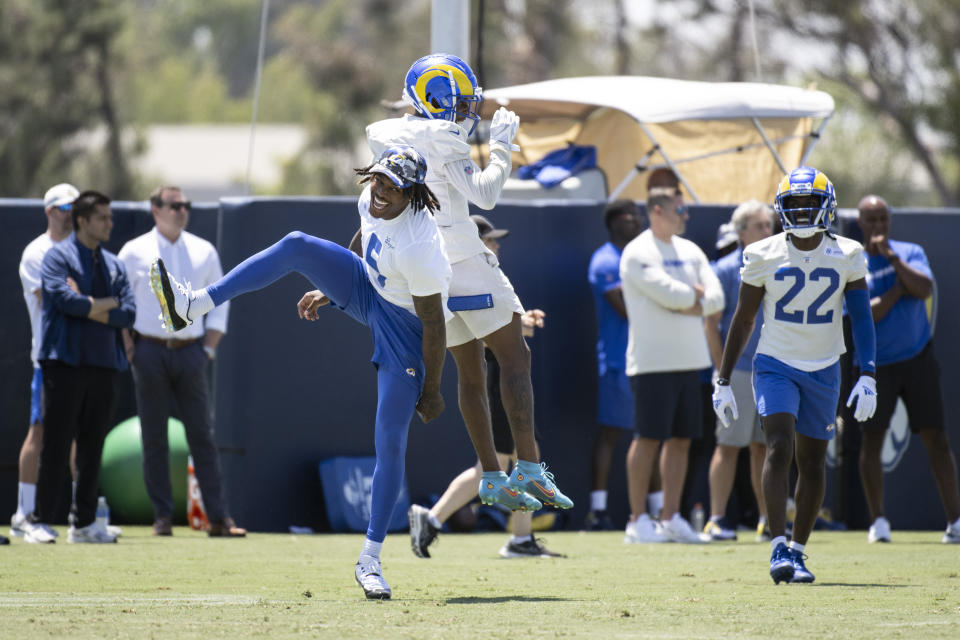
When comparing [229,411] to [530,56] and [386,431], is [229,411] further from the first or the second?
[530,56]

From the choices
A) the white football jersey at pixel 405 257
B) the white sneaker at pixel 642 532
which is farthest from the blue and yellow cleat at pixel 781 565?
the white sneaker at pixel 642 532

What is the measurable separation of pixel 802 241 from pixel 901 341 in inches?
140

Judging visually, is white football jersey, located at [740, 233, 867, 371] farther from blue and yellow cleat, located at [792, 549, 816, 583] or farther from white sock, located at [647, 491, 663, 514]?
white sock, located at [647, 491, 663, 514]

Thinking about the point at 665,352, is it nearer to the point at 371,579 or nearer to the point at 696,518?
the point at 696,518

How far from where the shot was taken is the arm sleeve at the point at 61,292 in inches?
427

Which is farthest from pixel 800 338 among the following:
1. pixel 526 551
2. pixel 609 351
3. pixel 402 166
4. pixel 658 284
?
pixel 609 351

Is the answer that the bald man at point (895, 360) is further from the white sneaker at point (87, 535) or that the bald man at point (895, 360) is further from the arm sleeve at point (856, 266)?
the white sneaker at point (87, 535)

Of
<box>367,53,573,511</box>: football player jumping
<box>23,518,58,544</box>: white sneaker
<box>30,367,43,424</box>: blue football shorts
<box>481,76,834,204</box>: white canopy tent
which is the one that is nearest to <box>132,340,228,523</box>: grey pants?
<box>30,367,43,424</box>: blue football shorts

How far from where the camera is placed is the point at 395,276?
24.5ft

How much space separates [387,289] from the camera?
24.7 feet

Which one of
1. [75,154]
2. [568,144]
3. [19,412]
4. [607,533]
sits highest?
[75,154]

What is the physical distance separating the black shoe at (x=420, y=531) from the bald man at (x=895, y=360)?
3.79 metres

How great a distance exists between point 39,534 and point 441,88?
15.6ft

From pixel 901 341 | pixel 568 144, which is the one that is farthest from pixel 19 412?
pixel 901 341
